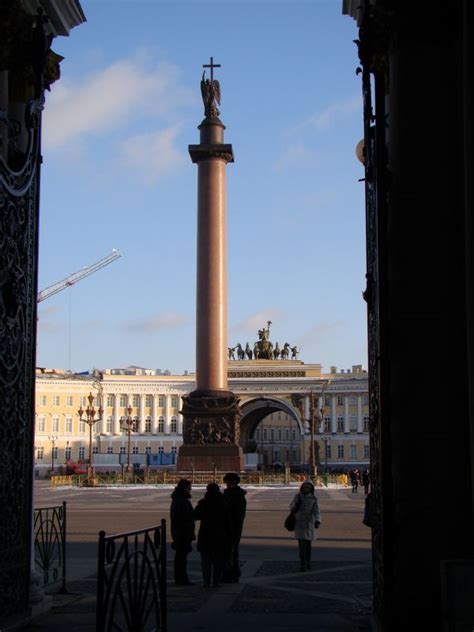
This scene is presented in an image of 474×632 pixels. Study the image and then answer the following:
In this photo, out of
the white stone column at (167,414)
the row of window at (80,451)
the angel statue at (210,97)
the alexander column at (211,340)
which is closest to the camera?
the alexander column at (211,340)

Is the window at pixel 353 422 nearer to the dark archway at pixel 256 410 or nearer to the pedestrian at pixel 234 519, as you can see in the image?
the dark archway at pixel 256 410

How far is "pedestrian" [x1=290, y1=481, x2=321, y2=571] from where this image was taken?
1559 centimetres

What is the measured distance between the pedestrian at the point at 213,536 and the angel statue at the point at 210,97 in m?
40.3

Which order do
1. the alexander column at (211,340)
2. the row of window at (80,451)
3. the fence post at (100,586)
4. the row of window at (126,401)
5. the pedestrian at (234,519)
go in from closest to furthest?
the fence post at (100,586) < the pedestrian at (234,519) < the alexander column at (211,340) < the row of window at (80,451) < the row of window at (126,401)

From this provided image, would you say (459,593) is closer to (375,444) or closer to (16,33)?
(375,444)

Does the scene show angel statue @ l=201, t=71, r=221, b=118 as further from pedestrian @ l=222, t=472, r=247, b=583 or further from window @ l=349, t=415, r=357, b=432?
window @ l=349, t=415, r=357, b=432

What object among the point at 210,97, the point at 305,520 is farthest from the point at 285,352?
the point at 305,520

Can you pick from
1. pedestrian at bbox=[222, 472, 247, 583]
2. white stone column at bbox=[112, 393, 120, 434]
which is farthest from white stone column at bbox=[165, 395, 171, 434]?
pedestrian at bbox=[222, 472, 247, 583]

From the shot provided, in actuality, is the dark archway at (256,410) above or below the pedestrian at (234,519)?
above

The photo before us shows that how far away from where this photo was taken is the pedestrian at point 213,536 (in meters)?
13.6

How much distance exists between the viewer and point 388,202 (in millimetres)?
9086

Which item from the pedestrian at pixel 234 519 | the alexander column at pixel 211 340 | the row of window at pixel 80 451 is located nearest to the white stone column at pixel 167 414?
the row of window at pixel 80 451

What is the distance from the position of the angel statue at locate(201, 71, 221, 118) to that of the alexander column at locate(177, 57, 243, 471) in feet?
9.09

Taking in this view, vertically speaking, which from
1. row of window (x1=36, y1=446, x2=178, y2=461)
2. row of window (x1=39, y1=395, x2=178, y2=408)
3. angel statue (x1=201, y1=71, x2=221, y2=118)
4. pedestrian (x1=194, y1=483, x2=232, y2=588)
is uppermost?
angel statue (x1=201, y1=71, x2=221, y2=118)
